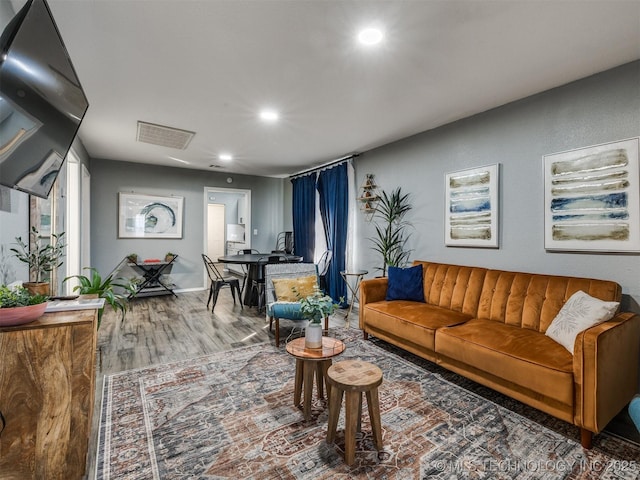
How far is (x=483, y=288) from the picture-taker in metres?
2.94

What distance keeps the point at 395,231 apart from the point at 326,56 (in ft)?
8.42

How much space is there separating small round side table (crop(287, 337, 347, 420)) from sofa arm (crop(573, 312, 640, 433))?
1.35m

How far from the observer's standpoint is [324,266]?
5.40m

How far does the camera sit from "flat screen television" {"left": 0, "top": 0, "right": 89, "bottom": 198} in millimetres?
1201

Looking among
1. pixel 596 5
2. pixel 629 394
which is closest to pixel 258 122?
pixel 596 5

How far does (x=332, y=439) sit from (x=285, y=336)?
6.17 feet

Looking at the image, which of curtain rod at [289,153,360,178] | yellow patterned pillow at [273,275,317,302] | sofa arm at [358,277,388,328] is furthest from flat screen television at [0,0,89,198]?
curtain rod at [289,153,360,178]

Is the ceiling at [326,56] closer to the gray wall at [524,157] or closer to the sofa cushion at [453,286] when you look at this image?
the gray wall at [524,157]

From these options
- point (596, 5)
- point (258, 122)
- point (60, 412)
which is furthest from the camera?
point (258, 122)

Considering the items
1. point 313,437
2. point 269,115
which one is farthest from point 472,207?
point 313,437

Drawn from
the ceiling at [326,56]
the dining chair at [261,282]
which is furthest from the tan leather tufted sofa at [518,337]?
the dining chair at [261,282]

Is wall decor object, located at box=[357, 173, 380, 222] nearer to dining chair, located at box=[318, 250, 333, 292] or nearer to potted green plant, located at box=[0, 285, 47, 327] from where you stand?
dining chair, located at box=[318, 250, 333, 292]

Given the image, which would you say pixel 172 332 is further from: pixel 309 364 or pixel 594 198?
pixel 594 198

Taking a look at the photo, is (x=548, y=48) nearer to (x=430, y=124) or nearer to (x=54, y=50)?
(x=430, y=124)
